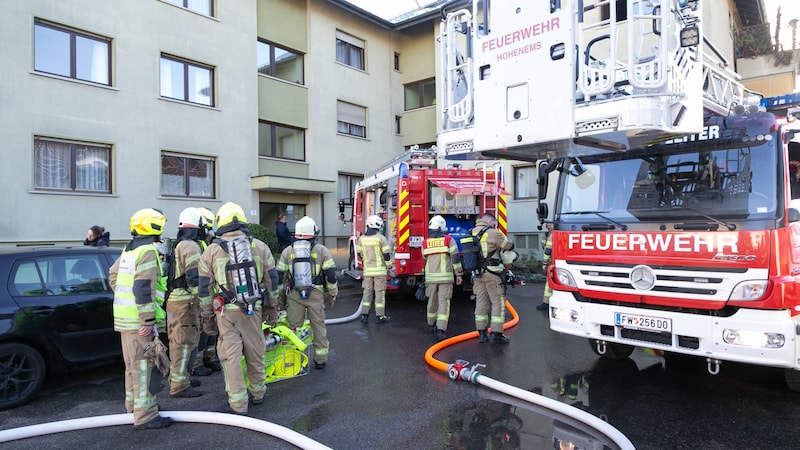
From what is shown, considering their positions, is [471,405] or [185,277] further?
[185,277]

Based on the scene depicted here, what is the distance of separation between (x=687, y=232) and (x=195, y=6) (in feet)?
45.8

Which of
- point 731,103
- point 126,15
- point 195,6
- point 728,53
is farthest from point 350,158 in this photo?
point 731,103

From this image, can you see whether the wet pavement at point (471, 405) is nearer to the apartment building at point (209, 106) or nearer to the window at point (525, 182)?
the apartment building at point (209, 106)

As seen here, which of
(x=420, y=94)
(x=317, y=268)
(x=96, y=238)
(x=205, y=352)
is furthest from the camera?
(x=420, y=94)

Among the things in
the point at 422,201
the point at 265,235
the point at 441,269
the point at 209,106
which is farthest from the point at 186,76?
the point at 441,269

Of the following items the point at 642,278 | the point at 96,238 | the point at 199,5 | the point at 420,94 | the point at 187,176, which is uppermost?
the point at 199,5

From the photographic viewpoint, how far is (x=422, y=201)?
9.14 metres

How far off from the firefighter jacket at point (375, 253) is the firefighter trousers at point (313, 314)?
2565 millimetres

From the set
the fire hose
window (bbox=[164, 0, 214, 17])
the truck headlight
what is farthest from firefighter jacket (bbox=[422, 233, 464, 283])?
window (bbox=[164, 0, 214, 17])

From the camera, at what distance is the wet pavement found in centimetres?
371

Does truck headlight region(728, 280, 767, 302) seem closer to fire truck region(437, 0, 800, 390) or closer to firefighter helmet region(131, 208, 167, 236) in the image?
fire truck region(437, 0, 800, 390)

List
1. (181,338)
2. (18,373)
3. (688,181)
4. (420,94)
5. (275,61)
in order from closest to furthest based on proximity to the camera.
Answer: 1. (688,181)
2. (18,373)
3. (181,338)
4. (275,61)
5. (420,94)

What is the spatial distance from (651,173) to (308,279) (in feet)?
11.9

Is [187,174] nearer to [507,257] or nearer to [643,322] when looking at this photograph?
[507,257]
